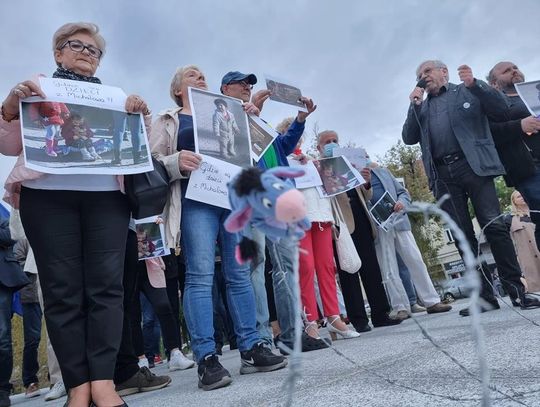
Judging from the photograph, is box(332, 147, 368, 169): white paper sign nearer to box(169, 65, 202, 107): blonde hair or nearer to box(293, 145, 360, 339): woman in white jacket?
box(293, 145, 360, 339): woman in white jacket

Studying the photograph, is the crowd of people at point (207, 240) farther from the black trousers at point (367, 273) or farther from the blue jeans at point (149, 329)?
the blue jeans at point (149, 329)

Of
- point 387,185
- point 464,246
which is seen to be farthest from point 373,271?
point 464,246

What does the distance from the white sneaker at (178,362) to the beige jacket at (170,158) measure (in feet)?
6.18

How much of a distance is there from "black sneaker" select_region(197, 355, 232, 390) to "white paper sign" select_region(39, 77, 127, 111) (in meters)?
1.17

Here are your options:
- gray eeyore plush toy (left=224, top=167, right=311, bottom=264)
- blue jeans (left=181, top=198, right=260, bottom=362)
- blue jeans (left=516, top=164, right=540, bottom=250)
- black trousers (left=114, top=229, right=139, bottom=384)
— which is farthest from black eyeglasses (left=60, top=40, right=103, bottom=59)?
blue jeans (left=516, top=164, right=540, bottom=250)

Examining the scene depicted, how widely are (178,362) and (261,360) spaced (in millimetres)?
1857

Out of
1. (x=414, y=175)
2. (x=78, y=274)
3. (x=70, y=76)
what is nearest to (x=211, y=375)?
(x=78, y=274)

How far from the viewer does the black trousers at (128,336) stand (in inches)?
99.5

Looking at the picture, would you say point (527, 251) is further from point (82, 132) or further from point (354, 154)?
point (82, 132)

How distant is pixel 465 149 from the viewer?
3137 mm

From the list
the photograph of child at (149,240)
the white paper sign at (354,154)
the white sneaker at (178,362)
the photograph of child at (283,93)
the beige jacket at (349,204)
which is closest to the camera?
the photograph of child at (283,93)

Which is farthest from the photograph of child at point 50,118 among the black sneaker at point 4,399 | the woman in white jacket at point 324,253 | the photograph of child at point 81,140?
Result: the black sneaker at point 4,399

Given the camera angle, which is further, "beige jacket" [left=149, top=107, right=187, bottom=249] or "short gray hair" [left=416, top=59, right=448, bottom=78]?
"short gray hair" [left=416, top=59, right=448, bottom=78]

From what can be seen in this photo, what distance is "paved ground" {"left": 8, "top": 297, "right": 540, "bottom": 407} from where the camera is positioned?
1.14 m
